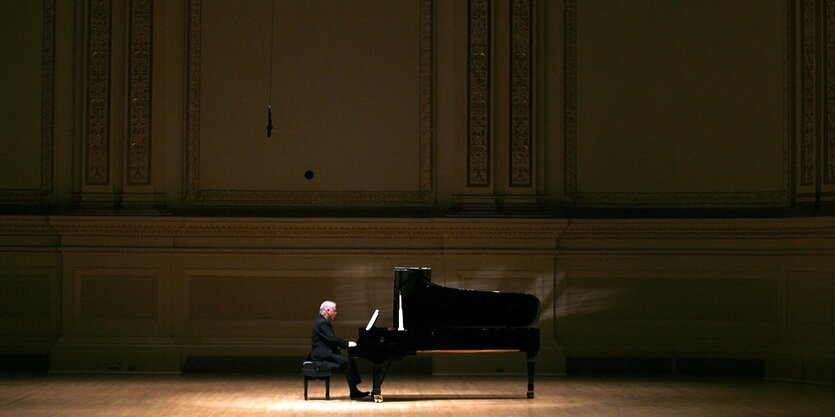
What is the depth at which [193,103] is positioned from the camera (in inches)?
480

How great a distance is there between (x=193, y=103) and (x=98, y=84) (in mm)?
935

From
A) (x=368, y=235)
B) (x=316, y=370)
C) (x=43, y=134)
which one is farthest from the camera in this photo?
(x=43, y=134)

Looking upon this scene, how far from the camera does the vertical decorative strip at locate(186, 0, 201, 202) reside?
40.0 ft

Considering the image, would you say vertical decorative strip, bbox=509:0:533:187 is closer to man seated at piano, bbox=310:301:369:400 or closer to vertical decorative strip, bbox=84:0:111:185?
man seated at piano, bbox=310:301:369:400

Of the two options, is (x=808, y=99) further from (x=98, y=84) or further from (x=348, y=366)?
(x=98, y=84)

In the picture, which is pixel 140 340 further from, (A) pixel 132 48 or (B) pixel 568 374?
(B) pixel 568 374

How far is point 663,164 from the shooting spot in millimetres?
12203

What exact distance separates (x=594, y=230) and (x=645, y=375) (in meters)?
1.46

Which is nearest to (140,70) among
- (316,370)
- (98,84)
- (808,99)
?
(98,84)

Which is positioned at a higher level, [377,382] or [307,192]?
[307,192]

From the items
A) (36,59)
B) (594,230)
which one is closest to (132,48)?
(36,59)

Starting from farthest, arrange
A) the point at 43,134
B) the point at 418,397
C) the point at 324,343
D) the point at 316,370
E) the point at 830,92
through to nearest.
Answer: the point at 43,134
the point at 830,92
the point at 418,397
the point at 324,343
the point at 316,370

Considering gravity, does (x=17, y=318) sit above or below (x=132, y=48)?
below

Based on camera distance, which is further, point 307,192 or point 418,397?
point 307,192
